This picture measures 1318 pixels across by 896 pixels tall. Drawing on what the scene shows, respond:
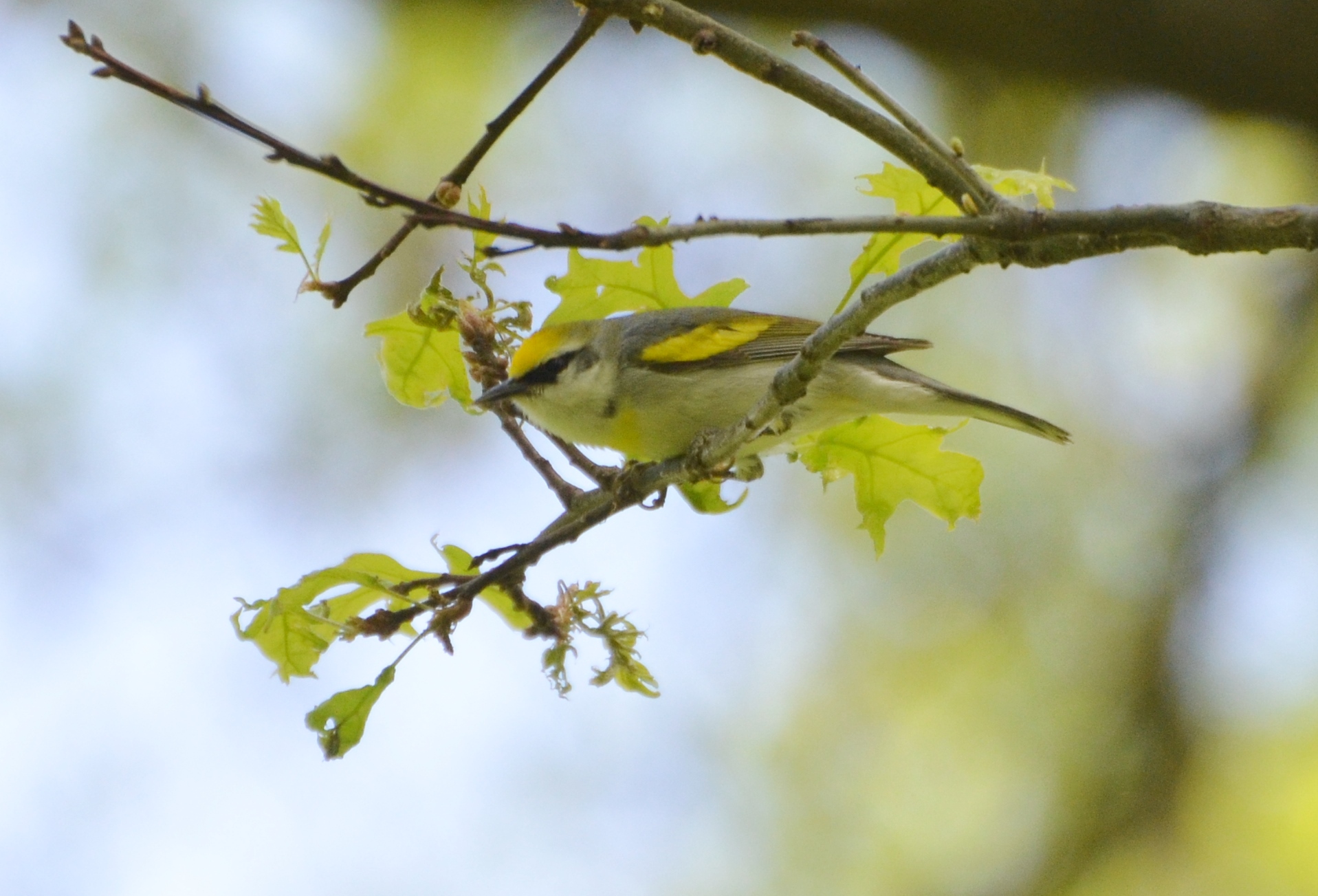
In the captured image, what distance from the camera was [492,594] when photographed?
8.75 feet

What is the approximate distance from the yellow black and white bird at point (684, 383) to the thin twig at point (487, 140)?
3.28ft

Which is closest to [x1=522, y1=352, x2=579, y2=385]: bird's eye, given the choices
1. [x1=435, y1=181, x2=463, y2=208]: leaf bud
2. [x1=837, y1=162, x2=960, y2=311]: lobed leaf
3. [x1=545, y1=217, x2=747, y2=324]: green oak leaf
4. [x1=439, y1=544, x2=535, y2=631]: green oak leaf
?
[x1=545, y1=217, x2=747, y2=324]: green oak leaf

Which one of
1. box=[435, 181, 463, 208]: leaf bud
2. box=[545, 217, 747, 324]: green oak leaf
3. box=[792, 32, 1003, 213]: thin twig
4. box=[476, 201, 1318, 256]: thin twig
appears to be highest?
box=[545, 217, 747, 324]: green oak leaf

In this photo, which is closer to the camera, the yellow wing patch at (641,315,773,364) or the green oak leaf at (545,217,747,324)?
the green oak leaf at (545,217,747,324)

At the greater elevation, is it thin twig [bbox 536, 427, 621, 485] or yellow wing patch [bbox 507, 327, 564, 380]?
yellow wing patch [bbox 507, 327, 564, 380]

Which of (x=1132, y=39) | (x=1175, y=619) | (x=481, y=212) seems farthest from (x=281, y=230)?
(x=1175, y=619)

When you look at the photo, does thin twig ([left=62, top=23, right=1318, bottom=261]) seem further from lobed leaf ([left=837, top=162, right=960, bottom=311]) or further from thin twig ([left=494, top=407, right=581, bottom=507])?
thin twig ([left=494, top=407, right=581, bottom=507])

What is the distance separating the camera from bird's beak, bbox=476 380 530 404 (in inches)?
109

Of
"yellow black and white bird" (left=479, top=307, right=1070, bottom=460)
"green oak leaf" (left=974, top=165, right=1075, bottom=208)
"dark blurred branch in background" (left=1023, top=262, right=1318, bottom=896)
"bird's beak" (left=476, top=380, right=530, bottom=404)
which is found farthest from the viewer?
"dark blurred branch in background" (left=1023, top=262, right=1318, bottom=896)

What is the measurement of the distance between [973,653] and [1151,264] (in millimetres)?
2489

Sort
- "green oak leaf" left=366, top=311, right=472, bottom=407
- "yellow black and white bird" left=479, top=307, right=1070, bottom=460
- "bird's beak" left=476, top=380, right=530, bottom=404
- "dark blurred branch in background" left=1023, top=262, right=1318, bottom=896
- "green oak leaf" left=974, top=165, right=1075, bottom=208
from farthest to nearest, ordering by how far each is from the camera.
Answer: "dark blurred branch in background" left=1023, top=262, right=1318, bottom=896 → "yellow black and white bird" left=479, top=307, right=1070, bottom=460 → "bird's beak" left=476, top=380, right=530, bottom=404 → "green oak leaf" left=366, top=311, right=472, bottom=407 → "green oak leaf" left=974, top=165, right=1075, bottom=208

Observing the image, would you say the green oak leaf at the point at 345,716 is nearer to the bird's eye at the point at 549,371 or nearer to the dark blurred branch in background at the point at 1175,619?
the bird's eye at the point at 549,371

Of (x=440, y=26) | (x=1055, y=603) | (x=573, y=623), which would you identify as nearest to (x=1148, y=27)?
(x=573, y=623)

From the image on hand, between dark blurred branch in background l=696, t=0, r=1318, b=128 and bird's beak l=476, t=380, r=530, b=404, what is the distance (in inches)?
77.1
